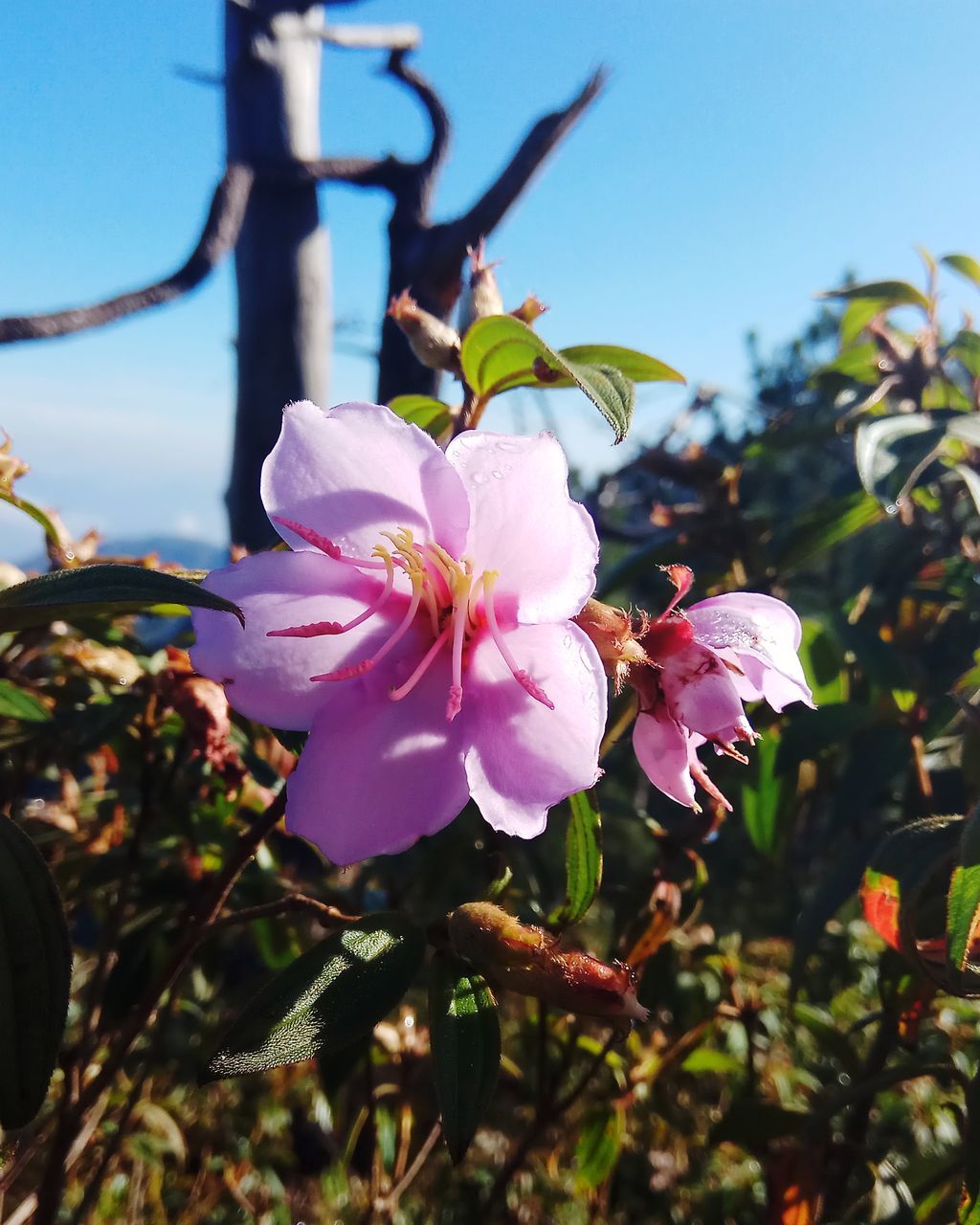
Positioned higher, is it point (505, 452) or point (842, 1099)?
point (505, 452)

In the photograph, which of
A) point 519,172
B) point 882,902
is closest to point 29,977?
point 882,902

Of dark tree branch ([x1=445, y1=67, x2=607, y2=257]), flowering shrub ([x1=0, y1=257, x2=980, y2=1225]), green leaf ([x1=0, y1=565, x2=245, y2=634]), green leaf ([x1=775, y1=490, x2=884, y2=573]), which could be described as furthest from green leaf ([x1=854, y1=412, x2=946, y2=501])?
green leaf ([x1=0, y1=565, x2=245, y2=634])

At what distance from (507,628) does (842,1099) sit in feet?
2.05

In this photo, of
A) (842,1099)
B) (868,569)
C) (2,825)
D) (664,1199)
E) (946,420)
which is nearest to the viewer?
(2,825)

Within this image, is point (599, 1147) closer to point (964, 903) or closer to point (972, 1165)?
point (972, 1165)

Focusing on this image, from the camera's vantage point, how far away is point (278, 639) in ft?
1.73

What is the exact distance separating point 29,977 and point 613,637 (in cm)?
39

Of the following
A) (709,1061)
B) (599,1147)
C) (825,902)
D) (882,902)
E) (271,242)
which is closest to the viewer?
(882,902)

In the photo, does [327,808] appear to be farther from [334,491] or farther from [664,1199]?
[664,1199]

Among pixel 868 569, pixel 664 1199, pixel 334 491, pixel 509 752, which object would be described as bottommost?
pixel 664 1199

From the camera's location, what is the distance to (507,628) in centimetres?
54

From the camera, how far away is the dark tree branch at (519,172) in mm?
1106

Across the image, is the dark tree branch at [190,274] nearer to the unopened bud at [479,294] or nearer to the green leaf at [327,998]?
the unopened bud at [479,294]

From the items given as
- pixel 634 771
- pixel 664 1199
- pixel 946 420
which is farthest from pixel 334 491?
pixel 634 771
